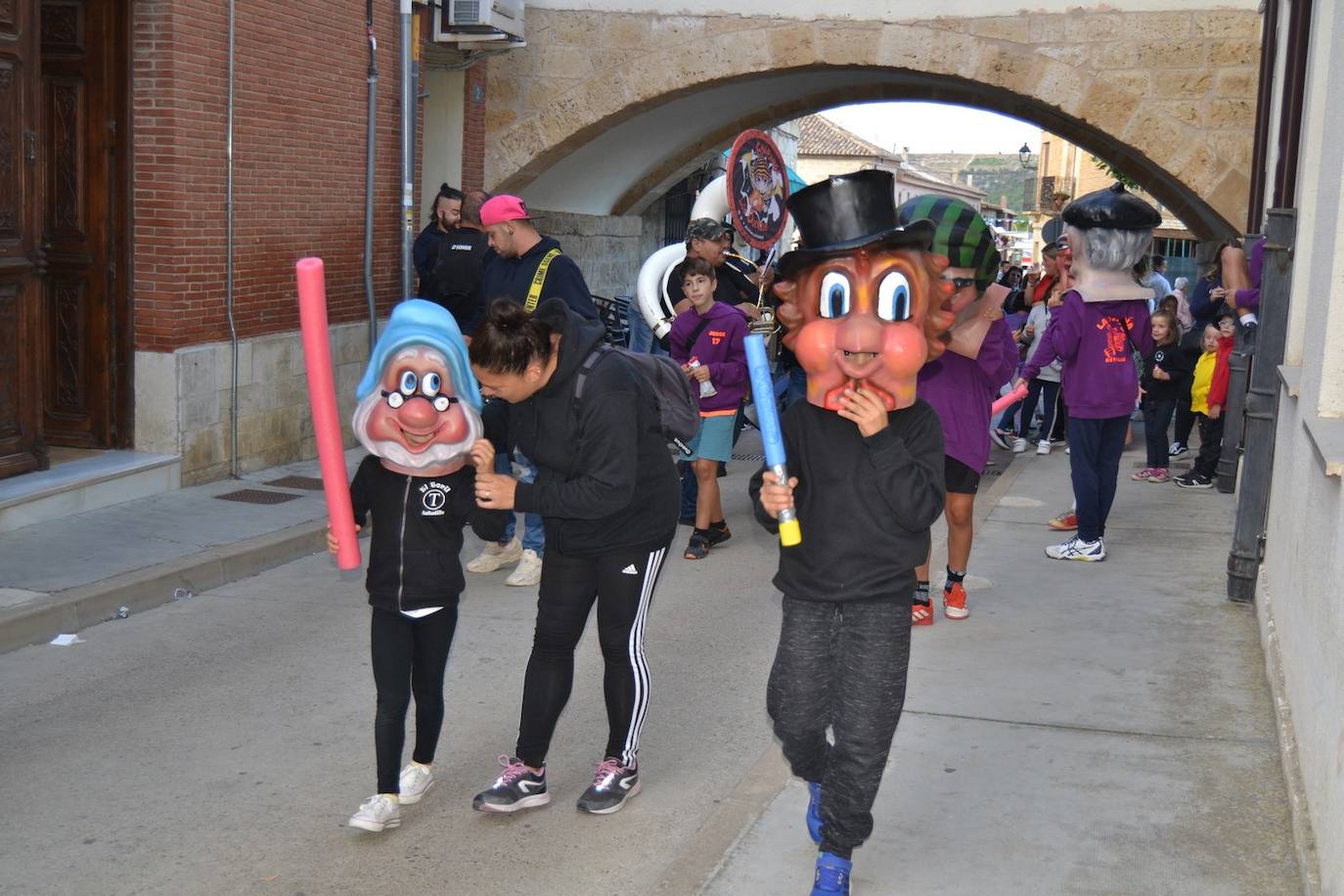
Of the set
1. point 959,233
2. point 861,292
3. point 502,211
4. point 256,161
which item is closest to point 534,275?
point 502,211

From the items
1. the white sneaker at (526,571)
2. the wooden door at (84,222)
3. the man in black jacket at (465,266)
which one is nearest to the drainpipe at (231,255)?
the wooden door at (84,222)

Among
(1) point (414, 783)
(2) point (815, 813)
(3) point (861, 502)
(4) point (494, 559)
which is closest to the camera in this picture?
(3) point (861, 502)

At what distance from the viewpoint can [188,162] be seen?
10.3 metres

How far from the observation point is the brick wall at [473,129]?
15.5 metres

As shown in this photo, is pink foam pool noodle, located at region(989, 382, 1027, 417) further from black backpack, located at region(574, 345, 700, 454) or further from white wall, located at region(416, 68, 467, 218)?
white wall, located at region(416, 68, 467, 218)

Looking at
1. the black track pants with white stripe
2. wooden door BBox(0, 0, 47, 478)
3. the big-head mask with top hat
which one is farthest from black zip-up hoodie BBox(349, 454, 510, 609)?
wooden door BBox(0, 0, 47, 478)

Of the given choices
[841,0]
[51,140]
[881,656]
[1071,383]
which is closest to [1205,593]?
[1071,383]

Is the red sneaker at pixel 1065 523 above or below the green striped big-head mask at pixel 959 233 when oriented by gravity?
below

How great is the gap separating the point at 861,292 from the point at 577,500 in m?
1.04

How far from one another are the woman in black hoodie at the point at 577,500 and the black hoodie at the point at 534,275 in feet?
9.15

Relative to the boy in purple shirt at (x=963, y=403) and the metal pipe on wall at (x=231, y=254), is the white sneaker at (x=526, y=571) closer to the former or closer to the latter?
the boy in purple shirt at (x=963, y=403)

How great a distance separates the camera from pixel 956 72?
48.9 ft

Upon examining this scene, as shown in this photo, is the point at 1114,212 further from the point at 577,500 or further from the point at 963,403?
the point at 577,500

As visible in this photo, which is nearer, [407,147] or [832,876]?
[832,876]
